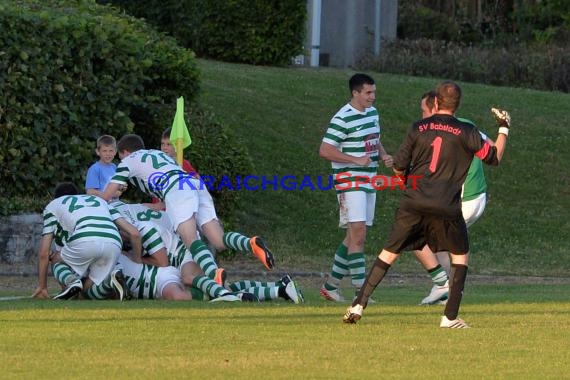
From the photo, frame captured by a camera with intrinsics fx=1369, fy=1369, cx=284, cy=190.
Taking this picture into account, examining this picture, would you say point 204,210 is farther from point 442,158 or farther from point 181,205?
point 442,158

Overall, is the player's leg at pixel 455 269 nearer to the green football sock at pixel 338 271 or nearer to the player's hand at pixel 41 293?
the green football sock at pixel 338 271

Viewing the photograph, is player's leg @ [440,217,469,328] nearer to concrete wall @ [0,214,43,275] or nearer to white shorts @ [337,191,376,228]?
white shorts @ [337,191,376,228]

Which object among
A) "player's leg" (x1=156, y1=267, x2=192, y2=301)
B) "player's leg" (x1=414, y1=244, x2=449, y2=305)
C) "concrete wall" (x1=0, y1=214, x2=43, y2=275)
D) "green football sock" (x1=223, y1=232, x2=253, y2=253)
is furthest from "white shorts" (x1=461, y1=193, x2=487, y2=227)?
"concrete wall" (x1=0, y1=214, x2=43, y2=275)

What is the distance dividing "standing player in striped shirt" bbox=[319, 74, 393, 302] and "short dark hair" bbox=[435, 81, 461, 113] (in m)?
2.49

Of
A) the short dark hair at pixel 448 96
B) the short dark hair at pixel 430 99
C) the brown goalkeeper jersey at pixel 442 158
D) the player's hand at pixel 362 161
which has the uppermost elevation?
the short dark hair at pixel 448 96

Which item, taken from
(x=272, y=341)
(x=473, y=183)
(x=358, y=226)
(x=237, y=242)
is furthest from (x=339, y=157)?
(x=272, y=341)

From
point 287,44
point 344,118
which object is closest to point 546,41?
point 287,44

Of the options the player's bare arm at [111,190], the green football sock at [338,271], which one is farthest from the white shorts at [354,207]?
the player's bare arm at [111,190]

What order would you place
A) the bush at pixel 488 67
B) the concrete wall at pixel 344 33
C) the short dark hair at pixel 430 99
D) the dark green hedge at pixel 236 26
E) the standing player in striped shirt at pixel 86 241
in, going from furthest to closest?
the concrete wall at pixel 344 33 < the bush at pixel 488 67 < the dark green hedge at pixel 236 26 < the standing player in striped shirt at pixel 86 241 < the short dark hair at pixel 430 99

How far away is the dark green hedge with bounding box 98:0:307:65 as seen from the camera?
86.0ft

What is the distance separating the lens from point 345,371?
7.82m

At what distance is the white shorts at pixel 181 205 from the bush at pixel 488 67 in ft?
58.3

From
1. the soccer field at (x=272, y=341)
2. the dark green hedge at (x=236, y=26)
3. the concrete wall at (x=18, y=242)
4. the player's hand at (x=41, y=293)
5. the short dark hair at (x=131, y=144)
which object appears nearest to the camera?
the soccer field at (x=272, y=341)

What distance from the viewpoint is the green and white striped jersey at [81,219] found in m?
12.0
